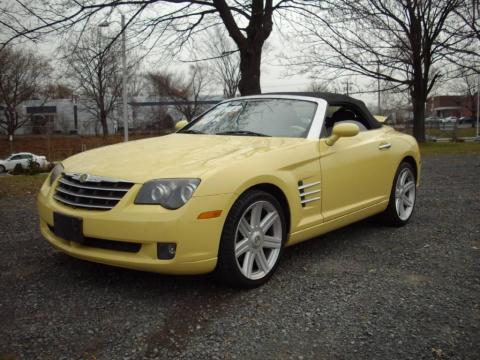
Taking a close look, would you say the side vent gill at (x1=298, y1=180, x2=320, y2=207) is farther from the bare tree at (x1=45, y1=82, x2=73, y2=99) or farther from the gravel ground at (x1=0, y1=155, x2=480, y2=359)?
the bare tree at (x1=45, y1=82, x2=73, y2=99)

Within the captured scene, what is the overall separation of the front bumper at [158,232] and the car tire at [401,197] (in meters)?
2.52

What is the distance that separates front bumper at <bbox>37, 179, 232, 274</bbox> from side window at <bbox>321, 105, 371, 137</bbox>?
5.25 ft

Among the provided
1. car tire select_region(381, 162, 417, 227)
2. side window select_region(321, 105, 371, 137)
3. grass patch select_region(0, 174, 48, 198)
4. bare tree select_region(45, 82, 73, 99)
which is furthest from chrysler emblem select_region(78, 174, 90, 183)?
bare tree select_region(45, 82, 73, 99)

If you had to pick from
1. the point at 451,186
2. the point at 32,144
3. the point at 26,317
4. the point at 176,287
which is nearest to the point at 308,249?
the point at 176,287

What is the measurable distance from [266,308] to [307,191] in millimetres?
1093

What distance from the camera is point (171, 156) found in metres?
3.50

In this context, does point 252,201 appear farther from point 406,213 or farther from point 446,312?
point 406,213

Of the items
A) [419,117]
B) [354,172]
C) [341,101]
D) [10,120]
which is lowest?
[354,172]

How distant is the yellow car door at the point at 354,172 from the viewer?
4031mm

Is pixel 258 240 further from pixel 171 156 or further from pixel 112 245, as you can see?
pixel 112 245

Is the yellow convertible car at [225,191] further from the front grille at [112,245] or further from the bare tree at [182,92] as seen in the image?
the bare tree at [182,92]

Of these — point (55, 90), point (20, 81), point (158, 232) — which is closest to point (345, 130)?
point (158, 232)

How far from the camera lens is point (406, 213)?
209 inches

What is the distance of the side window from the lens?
4.40m
